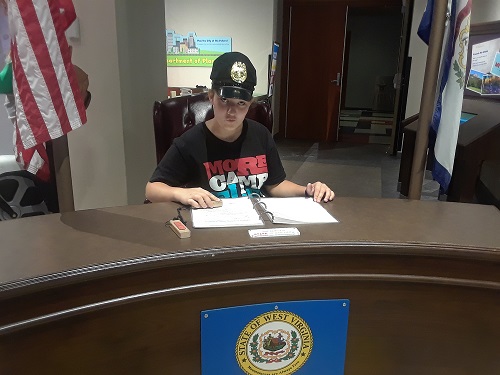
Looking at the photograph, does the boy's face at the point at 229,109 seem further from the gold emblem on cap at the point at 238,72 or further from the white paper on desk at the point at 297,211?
the white paper on desk at the point at 297,211

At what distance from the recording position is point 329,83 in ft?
23.4

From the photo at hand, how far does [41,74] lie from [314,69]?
6336 millimetres

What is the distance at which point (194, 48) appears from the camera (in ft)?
21.1

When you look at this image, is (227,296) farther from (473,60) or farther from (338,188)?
(338,188)

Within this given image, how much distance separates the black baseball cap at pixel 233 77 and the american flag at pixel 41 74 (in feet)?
1.54

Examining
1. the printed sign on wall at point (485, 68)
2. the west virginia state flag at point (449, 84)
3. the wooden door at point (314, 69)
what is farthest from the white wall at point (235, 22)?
the west virginia state flag at point (449, 84)

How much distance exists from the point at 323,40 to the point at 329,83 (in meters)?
0.69

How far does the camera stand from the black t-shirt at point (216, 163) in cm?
163

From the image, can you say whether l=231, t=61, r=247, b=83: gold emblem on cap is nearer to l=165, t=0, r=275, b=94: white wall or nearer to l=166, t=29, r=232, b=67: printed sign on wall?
l=165, t=0, r=275, b=94: white wall

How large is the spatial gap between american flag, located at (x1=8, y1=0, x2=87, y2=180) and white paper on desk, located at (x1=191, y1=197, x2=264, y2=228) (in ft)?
1.68

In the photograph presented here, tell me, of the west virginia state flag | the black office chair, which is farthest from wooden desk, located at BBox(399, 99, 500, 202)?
the black office chair

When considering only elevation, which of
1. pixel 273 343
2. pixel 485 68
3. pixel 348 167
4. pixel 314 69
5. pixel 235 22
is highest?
pixel 235 22

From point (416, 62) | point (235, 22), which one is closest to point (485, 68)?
point (416, 62)

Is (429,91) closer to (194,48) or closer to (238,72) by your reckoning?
(238,72)
